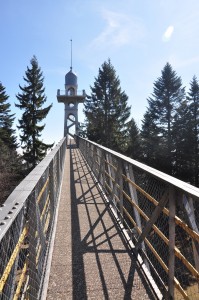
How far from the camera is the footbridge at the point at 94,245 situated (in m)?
2.40

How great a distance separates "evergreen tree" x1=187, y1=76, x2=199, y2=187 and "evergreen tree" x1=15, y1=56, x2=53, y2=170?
16.8m

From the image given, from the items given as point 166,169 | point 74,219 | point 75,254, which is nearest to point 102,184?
point 74,219

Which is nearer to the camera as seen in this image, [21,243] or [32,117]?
[21,243]

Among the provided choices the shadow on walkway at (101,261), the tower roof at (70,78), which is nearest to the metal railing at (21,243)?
the shadow on walkway at (101,261)

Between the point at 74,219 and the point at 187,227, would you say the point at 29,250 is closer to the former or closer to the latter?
the point at 187,227

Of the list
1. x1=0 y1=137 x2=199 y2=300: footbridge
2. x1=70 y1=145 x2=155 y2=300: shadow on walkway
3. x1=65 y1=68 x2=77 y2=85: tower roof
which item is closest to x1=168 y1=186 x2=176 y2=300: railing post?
x1=0 y1=137 x2=199 y2=300: footbridge

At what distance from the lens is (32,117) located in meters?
38.4

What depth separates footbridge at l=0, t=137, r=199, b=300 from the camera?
7.88 feet

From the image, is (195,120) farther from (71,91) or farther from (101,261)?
(101,261)

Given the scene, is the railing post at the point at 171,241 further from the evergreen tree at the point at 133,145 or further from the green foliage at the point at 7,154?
the evergreen tree at the point at 133,145

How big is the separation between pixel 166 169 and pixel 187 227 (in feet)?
96.8

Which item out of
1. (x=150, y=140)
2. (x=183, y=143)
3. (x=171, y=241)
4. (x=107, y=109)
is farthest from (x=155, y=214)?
(x=107, y=109)

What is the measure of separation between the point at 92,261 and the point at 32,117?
3555cm

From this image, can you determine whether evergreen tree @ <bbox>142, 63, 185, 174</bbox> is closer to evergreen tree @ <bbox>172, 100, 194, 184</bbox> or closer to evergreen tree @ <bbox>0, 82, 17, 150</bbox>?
evergreen tree @ <bbox>172, 100, 194, 184</bbox>
